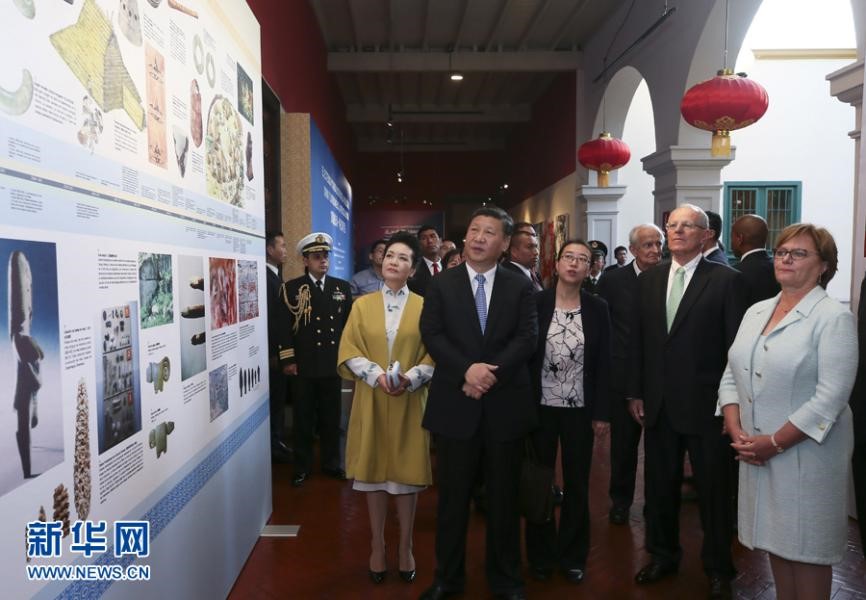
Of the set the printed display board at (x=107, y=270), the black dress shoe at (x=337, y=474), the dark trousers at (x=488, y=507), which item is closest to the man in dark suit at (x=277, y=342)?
the black dress shoe at (x=337, y=474)

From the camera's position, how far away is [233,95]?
9.57 feet

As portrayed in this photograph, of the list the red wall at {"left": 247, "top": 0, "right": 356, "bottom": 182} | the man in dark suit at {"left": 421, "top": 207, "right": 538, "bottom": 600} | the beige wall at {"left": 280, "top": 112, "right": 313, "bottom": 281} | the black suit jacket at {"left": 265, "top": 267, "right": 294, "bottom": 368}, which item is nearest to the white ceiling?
the red wall at {"left": 247, "top": 0, "right": 356, "bottom": 182}

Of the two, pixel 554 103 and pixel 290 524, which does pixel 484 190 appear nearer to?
pixel 554 103

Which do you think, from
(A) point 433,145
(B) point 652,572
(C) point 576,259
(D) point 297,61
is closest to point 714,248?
(C) point 576,259

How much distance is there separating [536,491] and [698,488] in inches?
30.9

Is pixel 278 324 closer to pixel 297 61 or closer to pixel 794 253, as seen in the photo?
pixel 794 253

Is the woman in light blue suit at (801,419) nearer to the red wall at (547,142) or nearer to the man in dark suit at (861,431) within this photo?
→ the man in dark suit at (861,431)

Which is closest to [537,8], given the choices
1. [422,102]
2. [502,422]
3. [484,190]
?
[422,102]

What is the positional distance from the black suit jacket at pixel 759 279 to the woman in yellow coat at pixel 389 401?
6.38 feet

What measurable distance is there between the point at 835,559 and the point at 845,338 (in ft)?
2.53

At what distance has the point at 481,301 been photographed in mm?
2631

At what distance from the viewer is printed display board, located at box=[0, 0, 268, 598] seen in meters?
1.26

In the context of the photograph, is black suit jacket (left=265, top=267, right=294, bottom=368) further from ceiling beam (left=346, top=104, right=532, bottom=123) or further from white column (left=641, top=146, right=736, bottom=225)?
ceiling beam (left=346, top=104, right=532, bottom=123)

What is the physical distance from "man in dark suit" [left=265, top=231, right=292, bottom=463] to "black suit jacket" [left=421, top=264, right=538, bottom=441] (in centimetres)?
184
